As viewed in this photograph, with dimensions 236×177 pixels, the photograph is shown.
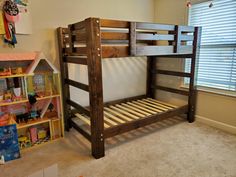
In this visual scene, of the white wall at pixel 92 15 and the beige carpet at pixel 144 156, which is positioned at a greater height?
the white wall at pixel 92 15

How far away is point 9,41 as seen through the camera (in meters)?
2.03

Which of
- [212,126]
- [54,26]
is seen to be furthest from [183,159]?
[54,26]

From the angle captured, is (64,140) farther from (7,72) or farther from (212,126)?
(212,126)

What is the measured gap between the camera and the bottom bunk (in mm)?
2080

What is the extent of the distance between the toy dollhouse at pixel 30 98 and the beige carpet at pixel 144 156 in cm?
20

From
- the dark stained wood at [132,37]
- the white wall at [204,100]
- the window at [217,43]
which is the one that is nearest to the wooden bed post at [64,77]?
the dark stained wood at [132,37]

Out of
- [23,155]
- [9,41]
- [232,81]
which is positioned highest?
[9,41]

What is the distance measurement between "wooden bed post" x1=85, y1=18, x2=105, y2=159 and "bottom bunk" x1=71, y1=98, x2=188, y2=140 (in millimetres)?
124

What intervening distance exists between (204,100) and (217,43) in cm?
84

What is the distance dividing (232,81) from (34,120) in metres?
2.56

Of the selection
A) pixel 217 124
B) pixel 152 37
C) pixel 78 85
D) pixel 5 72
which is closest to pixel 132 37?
pixel 152 37

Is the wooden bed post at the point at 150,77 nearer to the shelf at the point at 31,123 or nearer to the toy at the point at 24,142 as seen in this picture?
the shelf at the point at 31,123

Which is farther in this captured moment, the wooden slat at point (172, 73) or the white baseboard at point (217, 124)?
the wooden slat at point (172, 73)

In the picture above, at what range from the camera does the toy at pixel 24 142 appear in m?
2.06
